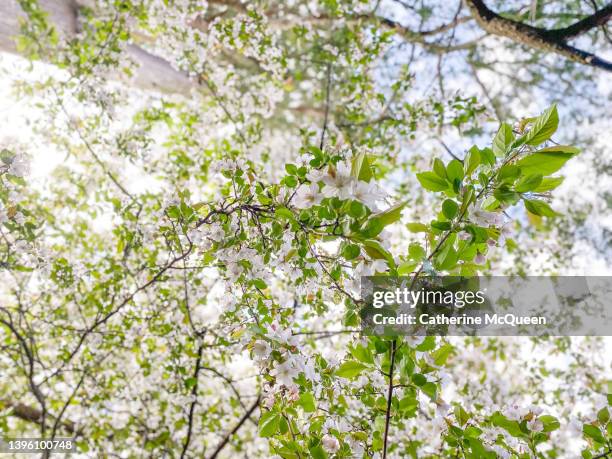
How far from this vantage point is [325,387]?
4.24 ft

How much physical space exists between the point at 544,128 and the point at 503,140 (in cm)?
9

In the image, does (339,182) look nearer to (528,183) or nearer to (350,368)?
(528,183)

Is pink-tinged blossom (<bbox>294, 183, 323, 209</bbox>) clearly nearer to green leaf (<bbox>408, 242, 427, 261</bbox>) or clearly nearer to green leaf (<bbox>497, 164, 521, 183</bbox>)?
green leaf (<bbox>408, 242, 427, 261</bbox>)

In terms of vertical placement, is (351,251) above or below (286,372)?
above

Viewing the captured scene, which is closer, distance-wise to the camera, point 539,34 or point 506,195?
point 506,195

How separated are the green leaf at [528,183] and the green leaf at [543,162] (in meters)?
0.04

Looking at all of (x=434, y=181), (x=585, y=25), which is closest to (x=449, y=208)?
(x=434, y=181)

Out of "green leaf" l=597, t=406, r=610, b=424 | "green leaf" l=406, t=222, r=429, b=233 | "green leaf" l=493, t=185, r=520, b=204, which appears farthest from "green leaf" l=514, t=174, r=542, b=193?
"green leaf" l=597, t=406, r=610, b=424

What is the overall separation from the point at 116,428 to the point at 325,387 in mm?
2613

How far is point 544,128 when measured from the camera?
88 cm

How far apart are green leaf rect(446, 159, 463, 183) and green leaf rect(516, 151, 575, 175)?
134 millimetres

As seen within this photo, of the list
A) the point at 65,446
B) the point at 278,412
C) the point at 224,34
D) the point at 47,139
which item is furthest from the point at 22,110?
the point at 278,412

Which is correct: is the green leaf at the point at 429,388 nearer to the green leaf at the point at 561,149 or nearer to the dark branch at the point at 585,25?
the green leaf at the point at 561,149

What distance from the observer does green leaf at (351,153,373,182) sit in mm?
863
